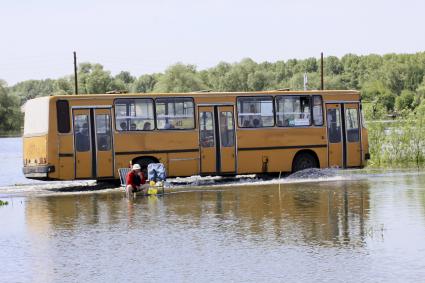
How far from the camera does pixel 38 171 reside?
2872cm

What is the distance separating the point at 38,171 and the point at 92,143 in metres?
1.79

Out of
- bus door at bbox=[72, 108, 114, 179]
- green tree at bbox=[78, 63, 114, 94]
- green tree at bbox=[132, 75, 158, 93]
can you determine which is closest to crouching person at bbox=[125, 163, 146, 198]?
bus door at bbox=[72, 108, 114, 179]

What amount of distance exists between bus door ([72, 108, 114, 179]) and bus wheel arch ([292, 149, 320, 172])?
6.28 metres

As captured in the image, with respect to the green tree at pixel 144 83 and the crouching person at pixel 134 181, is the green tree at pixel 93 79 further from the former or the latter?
the crouching person at pixel 134 181

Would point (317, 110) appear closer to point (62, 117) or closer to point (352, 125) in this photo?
point (352, 125)

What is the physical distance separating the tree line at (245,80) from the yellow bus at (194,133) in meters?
39.7

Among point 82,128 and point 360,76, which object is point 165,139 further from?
point 360,76

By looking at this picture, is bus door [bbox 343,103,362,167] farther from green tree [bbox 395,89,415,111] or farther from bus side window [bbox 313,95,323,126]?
green tree [bbox 395,89,415,111]

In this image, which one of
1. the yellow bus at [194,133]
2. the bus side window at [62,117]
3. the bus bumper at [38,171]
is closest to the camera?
the bus bumper at [38,171]

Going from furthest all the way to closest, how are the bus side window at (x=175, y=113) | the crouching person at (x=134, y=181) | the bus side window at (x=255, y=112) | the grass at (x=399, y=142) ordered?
the grass at (x=399, y=142), the bus side window at (x=255, y=112), the bus side window at (x=175, y=113), the crouching person at (x=134, y=181)

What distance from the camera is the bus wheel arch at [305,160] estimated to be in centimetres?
3191

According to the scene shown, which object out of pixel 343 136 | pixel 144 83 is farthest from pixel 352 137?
pixel 144 83

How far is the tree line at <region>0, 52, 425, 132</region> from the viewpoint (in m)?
116

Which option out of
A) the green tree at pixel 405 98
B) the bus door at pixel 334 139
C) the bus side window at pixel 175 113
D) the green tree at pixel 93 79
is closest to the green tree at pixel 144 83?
the green tree at pixel 93 79
